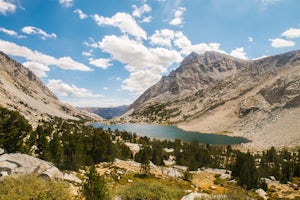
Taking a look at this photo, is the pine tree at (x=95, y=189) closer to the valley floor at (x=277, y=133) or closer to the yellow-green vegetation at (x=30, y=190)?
the yellow-green vegetation at (x=30, y=190)

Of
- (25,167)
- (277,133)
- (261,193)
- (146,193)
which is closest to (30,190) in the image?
(25,167)

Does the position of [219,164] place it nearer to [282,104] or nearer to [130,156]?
[130,156]

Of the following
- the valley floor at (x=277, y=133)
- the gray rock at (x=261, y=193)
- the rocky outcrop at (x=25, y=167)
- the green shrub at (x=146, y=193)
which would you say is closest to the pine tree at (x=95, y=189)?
the green shrub at (x=146, y=193)

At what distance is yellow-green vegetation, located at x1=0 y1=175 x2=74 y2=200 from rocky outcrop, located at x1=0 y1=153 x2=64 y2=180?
785 centimetres

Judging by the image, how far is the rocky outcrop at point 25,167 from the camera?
117 ft

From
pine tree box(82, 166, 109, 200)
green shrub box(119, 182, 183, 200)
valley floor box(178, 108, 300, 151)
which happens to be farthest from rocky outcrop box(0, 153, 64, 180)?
valley floor box(178, 108, 300, 151)

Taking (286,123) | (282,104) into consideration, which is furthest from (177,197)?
(282,104)

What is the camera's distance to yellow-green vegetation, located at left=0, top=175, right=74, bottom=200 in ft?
82.1

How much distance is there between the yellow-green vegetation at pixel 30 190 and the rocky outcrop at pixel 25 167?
25.7 ft

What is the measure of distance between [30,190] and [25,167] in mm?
12380

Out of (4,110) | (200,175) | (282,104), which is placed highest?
(282,104)

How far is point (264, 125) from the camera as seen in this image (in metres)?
176

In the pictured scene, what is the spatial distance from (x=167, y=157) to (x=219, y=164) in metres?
20.0

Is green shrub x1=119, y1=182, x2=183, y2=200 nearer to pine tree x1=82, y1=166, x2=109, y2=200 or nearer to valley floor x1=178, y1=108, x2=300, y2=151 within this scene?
pine tree x1=82, y1=166, x2=109, y2=200
